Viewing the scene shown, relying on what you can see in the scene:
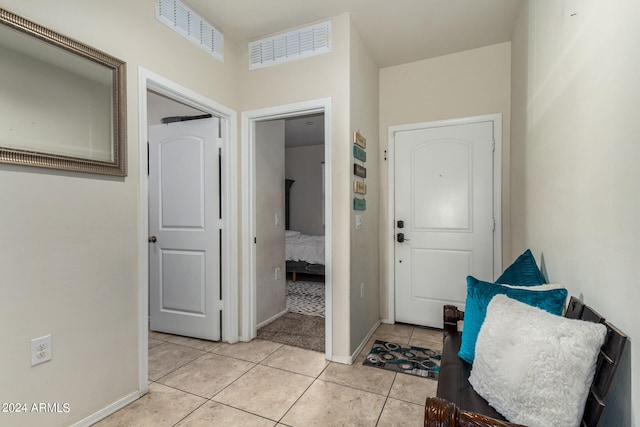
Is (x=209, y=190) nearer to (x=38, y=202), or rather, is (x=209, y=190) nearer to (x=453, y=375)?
(x=38, y=202)

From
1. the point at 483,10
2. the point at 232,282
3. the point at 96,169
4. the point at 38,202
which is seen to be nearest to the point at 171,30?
the point at 96,169

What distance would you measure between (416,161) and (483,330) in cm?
221

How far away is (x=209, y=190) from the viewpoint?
2.81m

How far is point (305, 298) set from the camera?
426cm

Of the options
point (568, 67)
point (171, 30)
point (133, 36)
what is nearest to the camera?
point (568, 67)

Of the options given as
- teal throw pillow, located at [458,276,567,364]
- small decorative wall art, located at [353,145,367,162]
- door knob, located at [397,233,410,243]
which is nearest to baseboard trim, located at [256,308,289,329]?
door knob, located at [397,233,410,243]

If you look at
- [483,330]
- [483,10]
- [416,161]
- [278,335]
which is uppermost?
[483,10]

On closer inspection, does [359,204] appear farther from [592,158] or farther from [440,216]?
[592,158]

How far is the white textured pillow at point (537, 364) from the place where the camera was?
3.04ft

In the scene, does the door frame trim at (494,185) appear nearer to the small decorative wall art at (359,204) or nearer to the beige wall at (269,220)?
the small decorative wall art at (359,204)

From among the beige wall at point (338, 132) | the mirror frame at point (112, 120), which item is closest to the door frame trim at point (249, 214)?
the beige wall at point (338, 132)

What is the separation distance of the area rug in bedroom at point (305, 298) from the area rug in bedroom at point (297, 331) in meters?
0.20

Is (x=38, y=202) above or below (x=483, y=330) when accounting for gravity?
above

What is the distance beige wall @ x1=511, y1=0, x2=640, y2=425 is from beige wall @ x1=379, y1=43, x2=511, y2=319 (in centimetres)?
96
